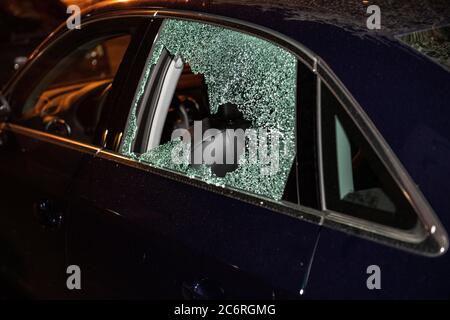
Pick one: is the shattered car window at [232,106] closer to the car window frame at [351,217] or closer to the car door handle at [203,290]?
the car window frame at [351,217]

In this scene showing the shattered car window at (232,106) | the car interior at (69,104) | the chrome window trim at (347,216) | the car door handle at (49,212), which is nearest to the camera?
the chrome window trim at (347,216)

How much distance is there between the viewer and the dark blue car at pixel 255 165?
138 cm

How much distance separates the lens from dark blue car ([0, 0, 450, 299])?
138 centimetres

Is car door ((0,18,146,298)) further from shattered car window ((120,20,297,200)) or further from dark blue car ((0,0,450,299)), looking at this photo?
shattered car window ((120,20,297,200))

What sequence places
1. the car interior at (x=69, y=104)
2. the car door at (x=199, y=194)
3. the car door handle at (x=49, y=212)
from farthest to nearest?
1. the car interior at (x=69, y=104)
2. the car door handle at (x=49, y=212)
3. the car door at (x=199, y=194)

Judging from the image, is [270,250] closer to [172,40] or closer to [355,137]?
[355,137]

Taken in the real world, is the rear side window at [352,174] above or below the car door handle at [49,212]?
below

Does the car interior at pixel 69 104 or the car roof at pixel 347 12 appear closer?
the car roof at pixel 347 12

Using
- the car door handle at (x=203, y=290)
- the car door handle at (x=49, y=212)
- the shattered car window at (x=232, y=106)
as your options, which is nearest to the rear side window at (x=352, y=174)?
the shattered car window at (x=232, y=106)

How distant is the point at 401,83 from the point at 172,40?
3.03ft
